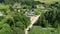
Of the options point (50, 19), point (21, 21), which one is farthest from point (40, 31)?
point (50, 19)

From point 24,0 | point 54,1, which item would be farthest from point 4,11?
point 54,1

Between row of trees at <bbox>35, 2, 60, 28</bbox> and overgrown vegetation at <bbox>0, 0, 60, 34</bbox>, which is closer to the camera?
overgrown vegetation at <bbox>0, 0, 60, 34</bbox>

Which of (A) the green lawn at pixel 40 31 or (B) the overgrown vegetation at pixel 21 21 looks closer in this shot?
(B) the overgrown vegetation at pixel 21 21

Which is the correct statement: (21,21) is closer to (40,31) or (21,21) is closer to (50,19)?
(40,31)

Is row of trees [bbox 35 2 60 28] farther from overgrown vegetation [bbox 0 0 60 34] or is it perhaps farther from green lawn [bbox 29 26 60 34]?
green lawn [bbox 29 26 60 34]

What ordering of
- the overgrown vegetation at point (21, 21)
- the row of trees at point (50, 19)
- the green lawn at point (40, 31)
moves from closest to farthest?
the overgrown vegetation at point (21, 21)
the green lawn at point (40, 31)
the row of trees at point (50, 19)

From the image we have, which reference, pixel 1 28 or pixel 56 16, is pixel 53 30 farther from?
pixel 1 28

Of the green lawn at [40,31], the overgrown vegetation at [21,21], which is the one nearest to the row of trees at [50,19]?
the overgrown vegetation at [21,21]

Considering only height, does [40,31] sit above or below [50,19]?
below

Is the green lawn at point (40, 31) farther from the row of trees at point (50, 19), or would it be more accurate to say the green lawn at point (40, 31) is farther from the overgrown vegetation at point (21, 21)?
the row of trees at point (50, 19)

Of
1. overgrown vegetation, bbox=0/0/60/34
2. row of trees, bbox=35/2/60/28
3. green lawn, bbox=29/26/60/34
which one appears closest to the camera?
overgrown vegetation, bbox=0/0/60/34

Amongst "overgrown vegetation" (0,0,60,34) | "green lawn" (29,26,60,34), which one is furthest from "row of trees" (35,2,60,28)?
"green lawn" (29,26,60,34)

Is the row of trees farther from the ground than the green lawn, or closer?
farther from the ground

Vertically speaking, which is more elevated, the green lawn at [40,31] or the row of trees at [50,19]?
the row of trees at [50,19]
